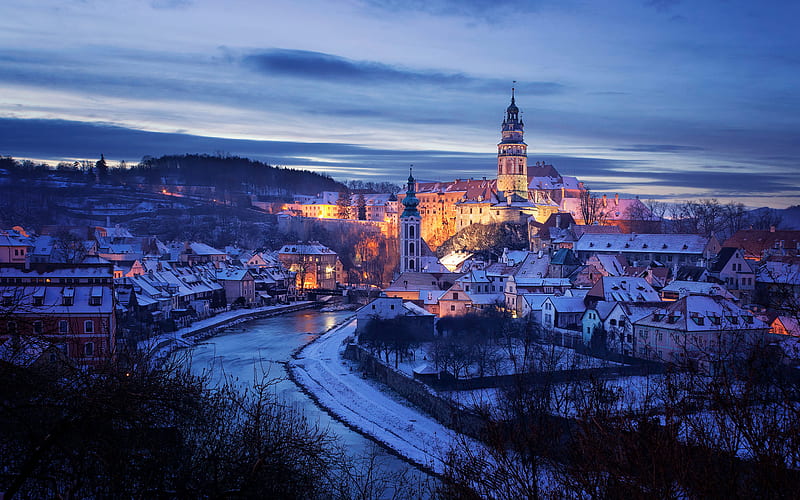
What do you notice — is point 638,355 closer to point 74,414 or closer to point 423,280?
point 423,280

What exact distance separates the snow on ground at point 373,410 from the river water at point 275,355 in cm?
32

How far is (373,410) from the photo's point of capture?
14531mm

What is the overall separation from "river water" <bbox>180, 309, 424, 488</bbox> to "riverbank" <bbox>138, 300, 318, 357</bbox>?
0.49 metres

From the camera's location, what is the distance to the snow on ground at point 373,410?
12.1 meters

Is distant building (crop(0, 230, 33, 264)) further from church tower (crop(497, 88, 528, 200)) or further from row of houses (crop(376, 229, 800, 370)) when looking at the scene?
church tower (crop(497, 88, 528, 200))

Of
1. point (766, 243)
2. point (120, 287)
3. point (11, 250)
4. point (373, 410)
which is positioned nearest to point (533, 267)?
point (766, 243)

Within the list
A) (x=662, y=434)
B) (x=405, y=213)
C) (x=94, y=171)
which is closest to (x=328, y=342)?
(x=405, y=213)

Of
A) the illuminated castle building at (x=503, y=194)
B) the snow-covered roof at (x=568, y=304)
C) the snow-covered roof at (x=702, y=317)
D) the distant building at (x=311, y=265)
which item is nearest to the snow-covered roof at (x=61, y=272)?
the snow-covered roof at (x=568, y=304)

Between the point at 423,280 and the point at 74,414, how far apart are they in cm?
2655

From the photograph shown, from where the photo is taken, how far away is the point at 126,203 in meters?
68.8

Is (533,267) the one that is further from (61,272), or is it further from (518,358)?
(61,272)

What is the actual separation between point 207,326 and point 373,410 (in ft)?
43.3

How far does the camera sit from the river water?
12.5 m

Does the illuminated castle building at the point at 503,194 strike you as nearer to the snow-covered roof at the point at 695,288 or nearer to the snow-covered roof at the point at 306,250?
the snow-covered roof at the point at 306,250
